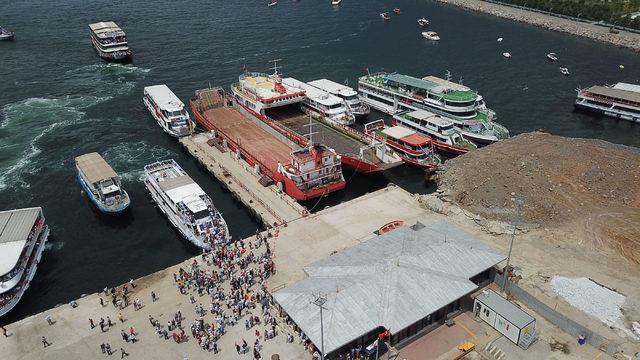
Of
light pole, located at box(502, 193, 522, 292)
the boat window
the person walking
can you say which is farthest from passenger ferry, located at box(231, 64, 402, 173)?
the person walking

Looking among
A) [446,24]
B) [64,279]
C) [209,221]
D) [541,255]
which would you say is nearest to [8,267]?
[64,279]

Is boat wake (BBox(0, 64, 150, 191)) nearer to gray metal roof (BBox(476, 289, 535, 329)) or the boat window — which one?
the boat window

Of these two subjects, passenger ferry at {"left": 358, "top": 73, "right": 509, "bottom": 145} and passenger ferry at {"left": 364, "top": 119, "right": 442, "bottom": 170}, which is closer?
passenger ferry at {"left": 364, "top": 119, "right": 442, "bottom": 170}

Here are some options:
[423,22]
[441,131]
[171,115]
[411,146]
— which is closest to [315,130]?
[411,146]

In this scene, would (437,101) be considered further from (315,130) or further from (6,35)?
(6,35)

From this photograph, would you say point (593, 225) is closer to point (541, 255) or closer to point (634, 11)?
point (541, 255)

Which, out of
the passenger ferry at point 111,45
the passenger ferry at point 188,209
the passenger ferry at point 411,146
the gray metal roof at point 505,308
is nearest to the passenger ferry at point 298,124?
the passenger ferry at point 411,146

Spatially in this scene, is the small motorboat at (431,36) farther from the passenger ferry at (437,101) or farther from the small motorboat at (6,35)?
the small motorboat at (6,35)
